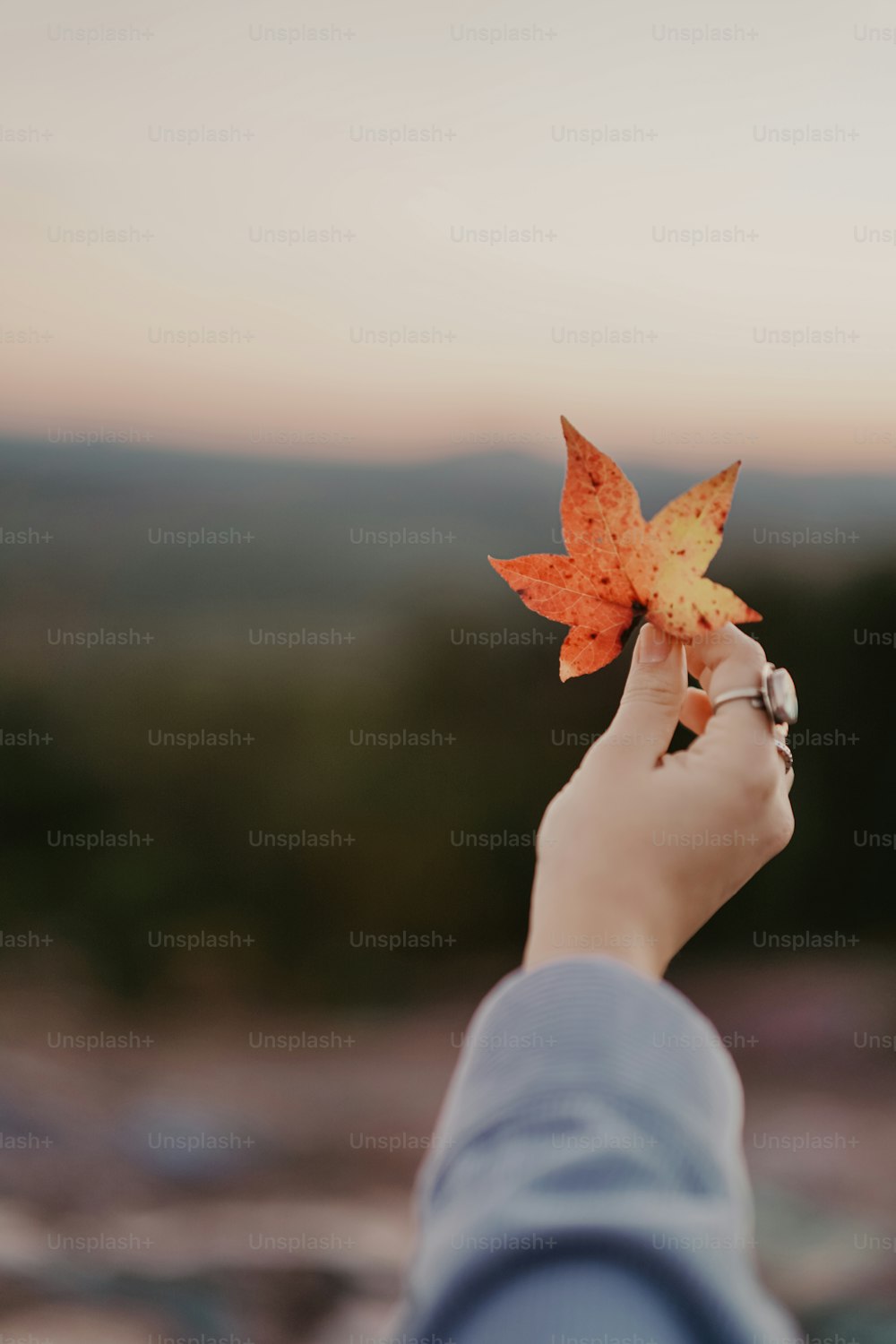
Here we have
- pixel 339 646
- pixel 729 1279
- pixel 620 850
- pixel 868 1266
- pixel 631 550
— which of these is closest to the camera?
pixel 729 1279

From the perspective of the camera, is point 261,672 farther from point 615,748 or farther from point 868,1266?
point 868,1266

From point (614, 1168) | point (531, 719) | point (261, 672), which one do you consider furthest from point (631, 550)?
point (261, 672)

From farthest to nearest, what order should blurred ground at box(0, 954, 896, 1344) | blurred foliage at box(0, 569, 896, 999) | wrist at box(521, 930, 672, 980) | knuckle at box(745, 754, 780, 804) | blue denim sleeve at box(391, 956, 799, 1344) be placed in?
blurred foliage at box(0, 569, 896, 999), blurred ground at box(0, 954, 896, 1344), knuckle at box(745, 754, 780, 804), wrist at box(521, 930, 672, 980), blue denim sleeve at box(391, 956, 799, 1344)

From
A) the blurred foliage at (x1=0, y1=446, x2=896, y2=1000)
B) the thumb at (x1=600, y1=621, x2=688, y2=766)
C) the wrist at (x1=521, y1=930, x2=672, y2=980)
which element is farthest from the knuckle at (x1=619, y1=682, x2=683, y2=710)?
the blurred foliage at (x1=0, y1=446, x2=896, y2=1000)

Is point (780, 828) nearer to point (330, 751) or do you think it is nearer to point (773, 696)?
point (773, 696)

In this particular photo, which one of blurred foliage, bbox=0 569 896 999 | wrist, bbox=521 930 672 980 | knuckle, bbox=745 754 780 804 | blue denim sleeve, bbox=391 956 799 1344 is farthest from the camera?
blurred foliage, bbox=0 569 896 999

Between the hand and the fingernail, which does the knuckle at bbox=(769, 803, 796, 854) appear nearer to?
the hand

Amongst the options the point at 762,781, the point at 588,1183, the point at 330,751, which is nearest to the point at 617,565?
the point at 762,781
